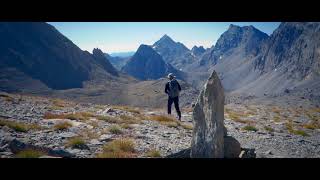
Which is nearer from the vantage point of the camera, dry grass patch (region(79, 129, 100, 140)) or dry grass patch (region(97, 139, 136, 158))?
dry grass patch (region(97, 139, 136, 158))

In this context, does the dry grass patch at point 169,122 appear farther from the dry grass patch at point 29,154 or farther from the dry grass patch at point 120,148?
the dry grass patch at point 29,154

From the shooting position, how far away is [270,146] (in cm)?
1505

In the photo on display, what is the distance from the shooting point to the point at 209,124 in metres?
10.5

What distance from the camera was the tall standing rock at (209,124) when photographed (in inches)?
409

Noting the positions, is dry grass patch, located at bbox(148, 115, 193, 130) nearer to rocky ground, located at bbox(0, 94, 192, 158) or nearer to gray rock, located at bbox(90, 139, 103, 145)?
rocky ground, located at bbox(0, 94, 192, 158)

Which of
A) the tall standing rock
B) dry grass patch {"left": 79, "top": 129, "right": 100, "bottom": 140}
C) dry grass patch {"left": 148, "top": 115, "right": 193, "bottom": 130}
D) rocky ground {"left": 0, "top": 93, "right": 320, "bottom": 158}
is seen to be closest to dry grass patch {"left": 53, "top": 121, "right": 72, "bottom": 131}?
rocky ground {"left": 0, "top": 93, "right": 320, "bottom": 158}

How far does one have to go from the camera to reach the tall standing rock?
34.1 feet

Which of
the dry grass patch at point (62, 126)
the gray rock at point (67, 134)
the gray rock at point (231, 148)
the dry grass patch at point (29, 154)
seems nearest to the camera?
the dry grass patch at point (29, 154)

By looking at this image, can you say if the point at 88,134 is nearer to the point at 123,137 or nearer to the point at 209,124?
the point at 123,137

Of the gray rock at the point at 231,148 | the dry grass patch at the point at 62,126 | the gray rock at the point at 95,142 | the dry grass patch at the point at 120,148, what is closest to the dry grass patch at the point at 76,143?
the gray rock at the point at 95,142

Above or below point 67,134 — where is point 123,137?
below

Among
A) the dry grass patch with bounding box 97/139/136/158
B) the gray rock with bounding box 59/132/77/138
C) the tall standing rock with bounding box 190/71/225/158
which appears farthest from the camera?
the gray rock with bounding box 59/132/77/138

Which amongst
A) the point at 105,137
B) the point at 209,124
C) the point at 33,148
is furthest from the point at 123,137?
the point at 209,124
